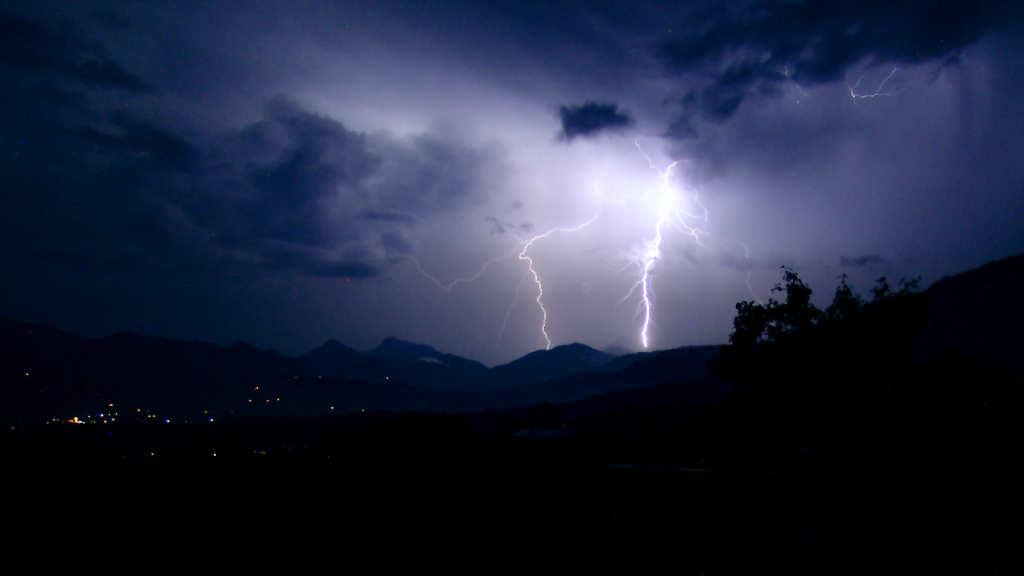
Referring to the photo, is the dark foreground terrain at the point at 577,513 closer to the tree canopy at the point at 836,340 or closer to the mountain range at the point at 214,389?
the tree canopy at the point at 836,340

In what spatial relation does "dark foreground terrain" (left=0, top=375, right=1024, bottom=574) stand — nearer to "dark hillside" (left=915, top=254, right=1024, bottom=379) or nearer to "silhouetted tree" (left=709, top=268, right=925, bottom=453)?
"silhouetted tree" (left=709, top=268, right=925, bottom=453)

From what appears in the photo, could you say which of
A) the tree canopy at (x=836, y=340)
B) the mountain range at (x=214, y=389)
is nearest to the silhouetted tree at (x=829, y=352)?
the tree canopy at (x=836, y=340)

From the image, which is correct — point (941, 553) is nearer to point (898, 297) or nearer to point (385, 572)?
point (898, 297)

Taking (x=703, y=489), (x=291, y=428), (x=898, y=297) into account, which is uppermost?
(x=898, y=297)

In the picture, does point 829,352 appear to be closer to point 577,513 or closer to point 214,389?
point 577,513

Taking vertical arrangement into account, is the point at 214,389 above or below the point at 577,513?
below

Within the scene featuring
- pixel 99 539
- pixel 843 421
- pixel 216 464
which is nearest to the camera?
pixel 843 421

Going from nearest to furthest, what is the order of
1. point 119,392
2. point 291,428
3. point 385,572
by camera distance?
point 385,572, point 291,428, point 119,392

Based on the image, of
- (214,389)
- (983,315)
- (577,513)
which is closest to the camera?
(577,513)

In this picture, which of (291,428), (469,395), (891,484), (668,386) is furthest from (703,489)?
(469,395)

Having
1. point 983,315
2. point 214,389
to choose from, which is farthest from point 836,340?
point 214,389

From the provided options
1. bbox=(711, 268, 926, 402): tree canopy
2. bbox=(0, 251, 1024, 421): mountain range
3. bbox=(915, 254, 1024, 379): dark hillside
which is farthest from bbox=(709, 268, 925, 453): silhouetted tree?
bbox=(0, 251, 1024, 421): mountain range

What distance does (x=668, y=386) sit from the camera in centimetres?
8606

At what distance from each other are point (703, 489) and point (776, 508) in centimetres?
326
